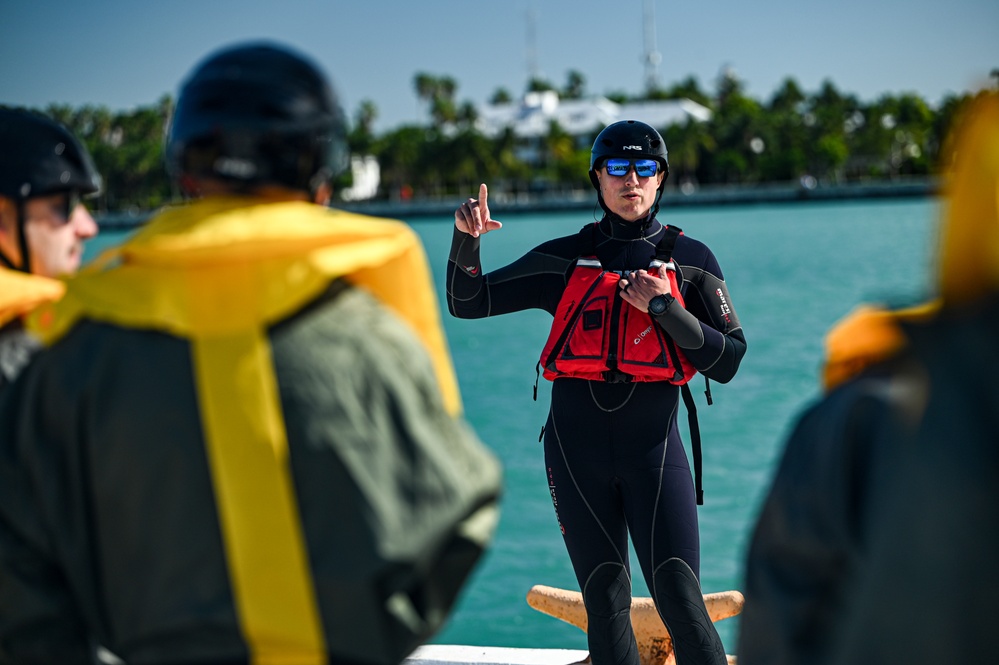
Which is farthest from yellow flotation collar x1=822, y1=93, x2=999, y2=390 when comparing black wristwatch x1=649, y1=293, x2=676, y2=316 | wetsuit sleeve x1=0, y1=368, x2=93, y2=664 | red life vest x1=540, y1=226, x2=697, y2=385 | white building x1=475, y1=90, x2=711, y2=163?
white building x1=475, y1=90, x2=711, y2=163

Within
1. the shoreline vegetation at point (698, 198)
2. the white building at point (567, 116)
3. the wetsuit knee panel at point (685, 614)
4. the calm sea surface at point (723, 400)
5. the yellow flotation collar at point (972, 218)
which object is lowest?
the calm sea surface at point (723, 400)

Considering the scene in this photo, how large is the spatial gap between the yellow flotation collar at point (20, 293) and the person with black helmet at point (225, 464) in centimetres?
51

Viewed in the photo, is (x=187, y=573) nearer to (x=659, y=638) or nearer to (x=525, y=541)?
(x=659, y=638)

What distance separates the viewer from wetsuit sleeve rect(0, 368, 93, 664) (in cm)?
181

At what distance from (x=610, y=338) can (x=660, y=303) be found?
0.28 m

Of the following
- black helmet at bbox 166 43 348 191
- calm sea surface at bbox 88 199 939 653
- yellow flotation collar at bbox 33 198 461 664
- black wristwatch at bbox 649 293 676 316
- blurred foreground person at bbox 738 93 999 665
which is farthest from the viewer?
calm sea surface at bbox 88 199 939 653

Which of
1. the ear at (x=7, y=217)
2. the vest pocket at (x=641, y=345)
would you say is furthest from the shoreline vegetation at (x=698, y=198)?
the ear at (x=7, y=217)

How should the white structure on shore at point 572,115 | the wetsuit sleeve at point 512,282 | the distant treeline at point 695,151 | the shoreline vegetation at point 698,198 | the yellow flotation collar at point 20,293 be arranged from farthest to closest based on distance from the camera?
1. the white structure on shore at point 572,115
2. the distant treeline at point 695,151
3. the shoreline vegetation at point 698,198
4. the wetsuit sleeve at point 512,282
5. the yellow flotation collar at point 20,293

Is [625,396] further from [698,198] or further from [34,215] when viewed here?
[698,198]

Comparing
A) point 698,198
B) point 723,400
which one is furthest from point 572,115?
point 723,400

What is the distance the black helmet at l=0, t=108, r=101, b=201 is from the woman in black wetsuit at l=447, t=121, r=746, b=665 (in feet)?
5.21

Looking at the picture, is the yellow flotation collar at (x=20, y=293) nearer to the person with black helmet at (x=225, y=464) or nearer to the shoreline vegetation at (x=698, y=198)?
the person with black helmet at (x=225, y=464)

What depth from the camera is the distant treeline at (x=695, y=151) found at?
353ft

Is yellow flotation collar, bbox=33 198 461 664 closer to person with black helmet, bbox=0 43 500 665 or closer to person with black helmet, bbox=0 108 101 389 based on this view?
person with black helmet, bbox=0 43 500 665
